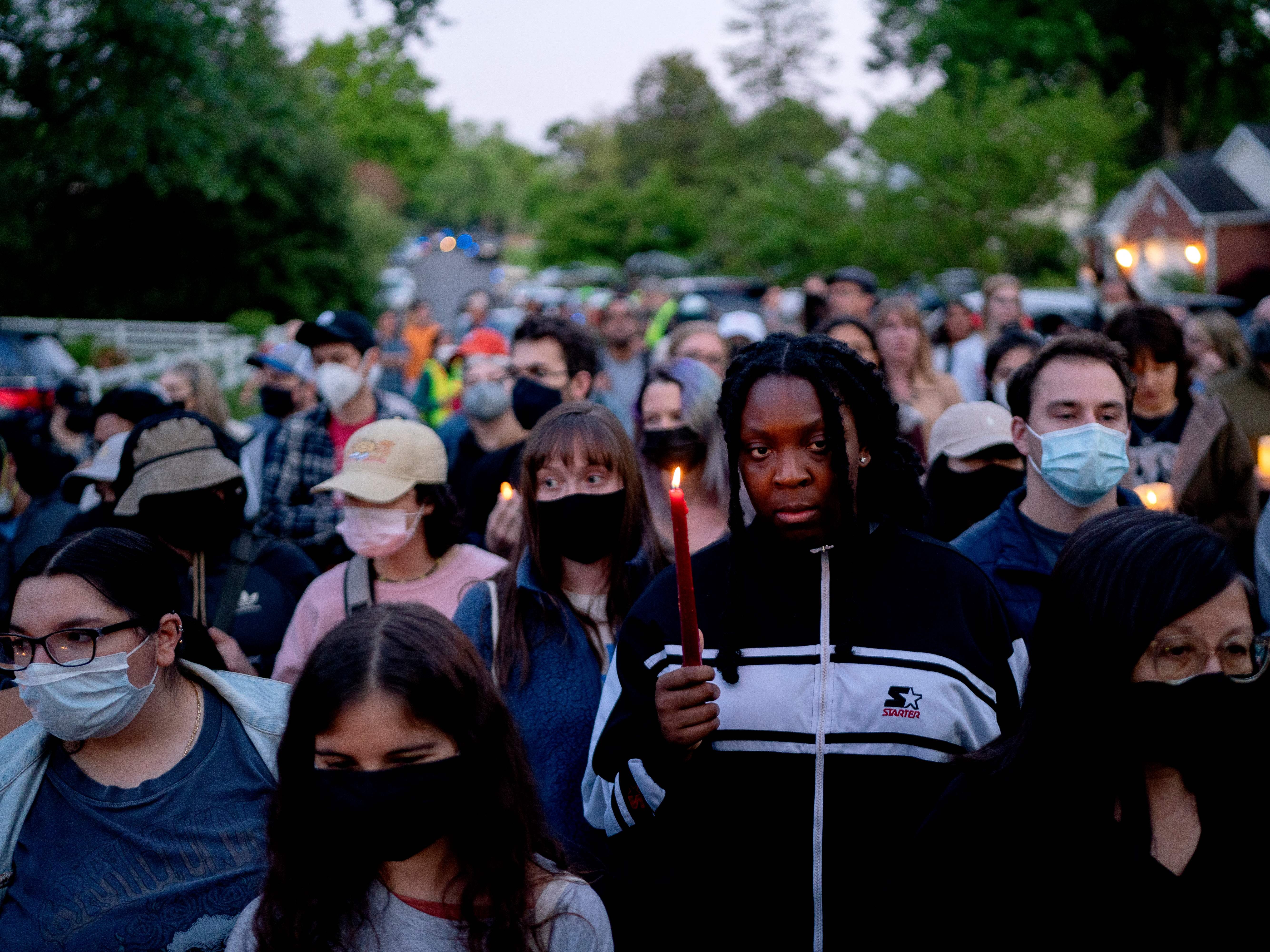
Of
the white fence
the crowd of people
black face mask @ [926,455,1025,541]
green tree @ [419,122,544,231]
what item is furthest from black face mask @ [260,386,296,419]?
green tree @ [419,122,544,231]

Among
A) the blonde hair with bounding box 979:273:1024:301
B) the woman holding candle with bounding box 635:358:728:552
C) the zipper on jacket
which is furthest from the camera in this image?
the blonde hair with bounding box 979:273:1024:301

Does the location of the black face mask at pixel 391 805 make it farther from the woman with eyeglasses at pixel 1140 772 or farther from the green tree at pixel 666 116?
the green tree at pixel 666 116

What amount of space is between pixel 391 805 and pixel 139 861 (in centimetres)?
94

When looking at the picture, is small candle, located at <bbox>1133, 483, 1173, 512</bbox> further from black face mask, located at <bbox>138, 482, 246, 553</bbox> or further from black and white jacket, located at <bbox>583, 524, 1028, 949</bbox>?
black face mask, located at <bbox>138, 482, 246, 553</bbox>

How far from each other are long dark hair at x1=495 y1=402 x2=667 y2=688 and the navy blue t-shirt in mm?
929

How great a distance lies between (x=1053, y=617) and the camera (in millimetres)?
2072

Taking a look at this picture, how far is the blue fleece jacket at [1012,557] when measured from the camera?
335 centimetres

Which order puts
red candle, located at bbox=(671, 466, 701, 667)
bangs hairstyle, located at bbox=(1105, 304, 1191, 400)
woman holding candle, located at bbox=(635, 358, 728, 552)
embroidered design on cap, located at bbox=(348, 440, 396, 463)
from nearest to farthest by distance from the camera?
red candle, located at bbox=(671, 466, 701, 667) < embroidered design on cap, located at bbox=(348, 440, 396, 463) < woman holding candle, located at bbox=(635, 358, 728, 552) < bangs hairstyle, located at bbox=(1105, 304, 1191, 400)

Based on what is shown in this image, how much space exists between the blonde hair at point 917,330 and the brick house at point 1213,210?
31.1 meters

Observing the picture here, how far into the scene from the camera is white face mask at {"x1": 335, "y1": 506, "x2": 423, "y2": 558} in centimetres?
414

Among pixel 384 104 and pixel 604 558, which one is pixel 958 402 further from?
pixel 384 104

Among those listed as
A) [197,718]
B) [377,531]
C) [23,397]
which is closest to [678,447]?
[377,531]

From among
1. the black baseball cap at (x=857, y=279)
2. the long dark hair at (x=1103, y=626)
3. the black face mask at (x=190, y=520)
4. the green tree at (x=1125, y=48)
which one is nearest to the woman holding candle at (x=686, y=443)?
the black face mask at (x=190, y=520)

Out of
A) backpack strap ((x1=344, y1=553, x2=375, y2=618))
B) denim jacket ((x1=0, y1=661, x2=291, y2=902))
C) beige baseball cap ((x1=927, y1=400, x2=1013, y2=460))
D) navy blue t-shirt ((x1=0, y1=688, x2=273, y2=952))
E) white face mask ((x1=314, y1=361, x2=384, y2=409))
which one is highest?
white face mask ((x1=314, y1=361, x2=384, y2=409))
